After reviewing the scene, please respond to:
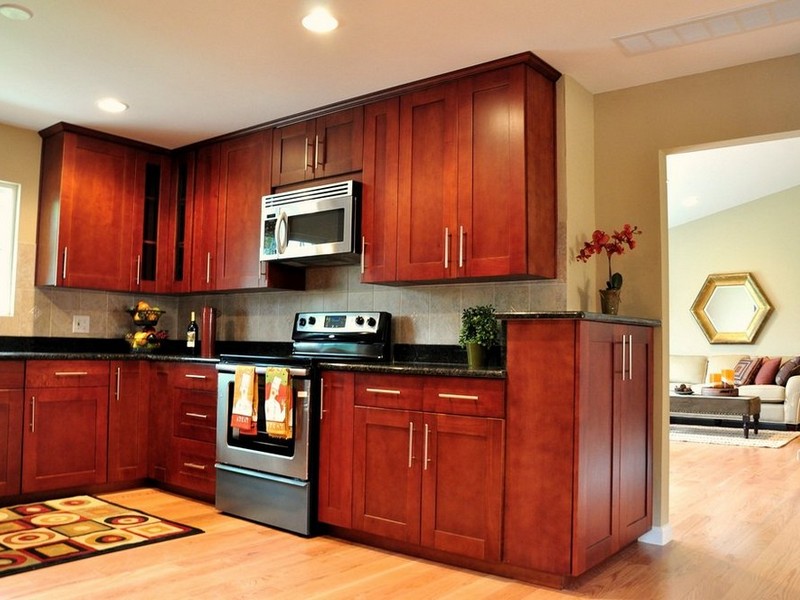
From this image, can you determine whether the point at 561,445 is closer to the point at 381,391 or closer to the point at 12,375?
the point at 381,391

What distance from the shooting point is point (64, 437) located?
402cm

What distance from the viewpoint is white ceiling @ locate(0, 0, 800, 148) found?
→ 2787 millimetres

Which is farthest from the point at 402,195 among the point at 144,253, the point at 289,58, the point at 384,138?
the point at 144,253

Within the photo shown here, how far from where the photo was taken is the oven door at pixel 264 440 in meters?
3.37

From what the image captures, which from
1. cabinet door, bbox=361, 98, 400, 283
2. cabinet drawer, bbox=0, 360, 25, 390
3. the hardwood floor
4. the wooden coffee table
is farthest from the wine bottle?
the wooden coffee table

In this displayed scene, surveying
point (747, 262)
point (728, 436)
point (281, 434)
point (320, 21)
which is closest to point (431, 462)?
point (281, 434)

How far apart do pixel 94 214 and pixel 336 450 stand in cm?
244

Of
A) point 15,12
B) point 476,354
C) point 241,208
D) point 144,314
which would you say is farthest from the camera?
point 144,314

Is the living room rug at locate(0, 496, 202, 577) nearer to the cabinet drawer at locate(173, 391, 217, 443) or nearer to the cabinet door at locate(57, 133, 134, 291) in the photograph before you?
the cabinet drawer at locate(173, 391, 217, 443)

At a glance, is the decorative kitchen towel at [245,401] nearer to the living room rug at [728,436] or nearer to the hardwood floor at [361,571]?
the hardwood floor at [361,571]

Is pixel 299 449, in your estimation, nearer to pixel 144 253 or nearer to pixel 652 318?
pixel 652 318

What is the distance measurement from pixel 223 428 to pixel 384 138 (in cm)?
181

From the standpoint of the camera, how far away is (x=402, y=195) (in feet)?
11.7

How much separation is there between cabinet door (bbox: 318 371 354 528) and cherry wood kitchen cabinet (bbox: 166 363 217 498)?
2.85 ft
